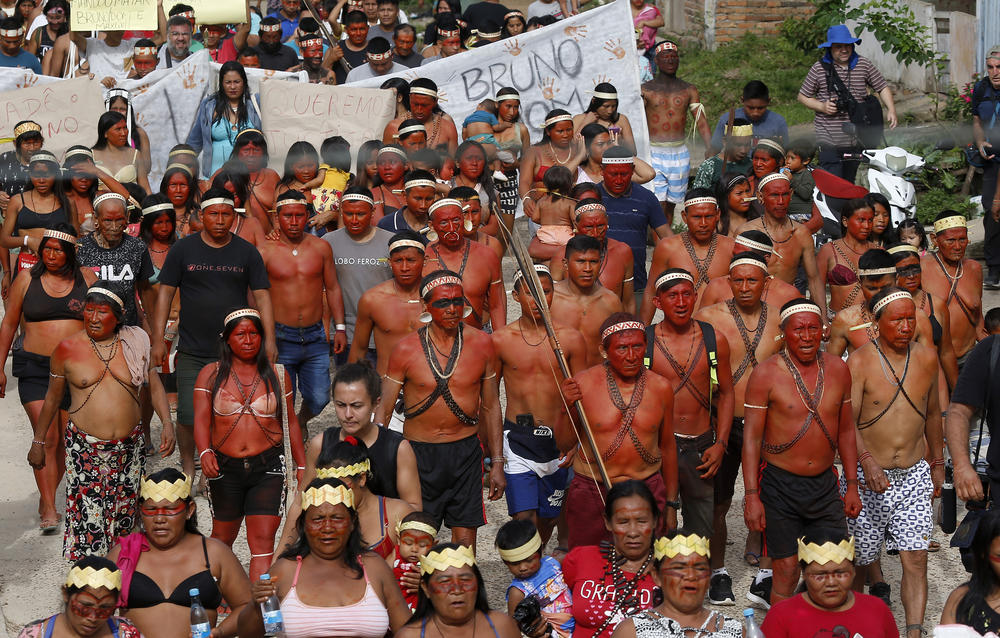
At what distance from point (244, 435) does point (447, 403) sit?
3.86 feet

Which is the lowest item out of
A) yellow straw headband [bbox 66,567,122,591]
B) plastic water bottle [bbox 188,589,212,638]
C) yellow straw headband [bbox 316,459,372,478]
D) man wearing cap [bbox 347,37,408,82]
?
man wearing cap [bbox 347,37,408,82]

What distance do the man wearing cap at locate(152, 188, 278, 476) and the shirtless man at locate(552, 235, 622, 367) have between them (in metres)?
1.97

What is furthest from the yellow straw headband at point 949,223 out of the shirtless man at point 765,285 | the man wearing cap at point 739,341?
the man wearing cap at point 739,341

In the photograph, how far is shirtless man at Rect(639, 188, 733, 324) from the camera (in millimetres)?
10797

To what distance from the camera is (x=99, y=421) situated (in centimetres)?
916

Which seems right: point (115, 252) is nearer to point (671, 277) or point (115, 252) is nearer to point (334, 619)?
point (671, 277)

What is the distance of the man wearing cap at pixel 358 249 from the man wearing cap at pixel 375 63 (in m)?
4.71

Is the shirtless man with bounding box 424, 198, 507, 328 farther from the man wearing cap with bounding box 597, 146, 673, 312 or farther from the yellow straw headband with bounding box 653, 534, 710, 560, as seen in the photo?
the yellow straw headband with bounding box 653, 534, 710, 560

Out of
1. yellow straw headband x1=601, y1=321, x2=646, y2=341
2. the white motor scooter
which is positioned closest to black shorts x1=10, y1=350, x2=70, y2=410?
yellow straw headband x1=601, y1=321, x2=646, y2=341

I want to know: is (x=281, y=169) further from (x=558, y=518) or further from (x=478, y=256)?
(x=558, y=518)

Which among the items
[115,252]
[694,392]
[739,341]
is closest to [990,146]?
[739,341]

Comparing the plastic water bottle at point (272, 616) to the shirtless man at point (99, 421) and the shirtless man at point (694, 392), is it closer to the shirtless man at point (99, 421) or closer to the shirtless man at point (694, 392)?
the shirtless man at point (99, 421)

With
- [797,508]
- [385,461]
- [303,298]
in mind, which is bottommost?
[797,508]

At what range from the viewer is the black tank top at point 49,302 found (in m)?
10.2
